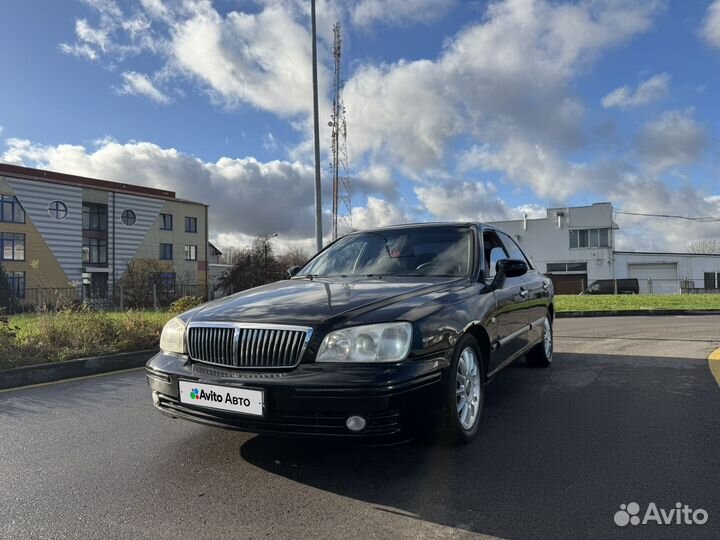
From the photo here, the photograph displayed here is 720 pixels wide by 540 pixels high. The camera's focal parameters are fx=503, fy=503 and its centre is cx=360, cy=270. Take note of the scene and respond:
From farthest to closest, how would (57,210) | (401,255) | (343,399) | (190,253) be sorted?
(190,253) < (57,210) < (401,255) < (343,399)

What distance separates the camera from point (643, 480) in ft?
9.26

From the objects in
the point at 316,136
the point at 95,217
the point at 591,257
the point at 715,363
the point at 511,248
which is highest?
the point at 95,217

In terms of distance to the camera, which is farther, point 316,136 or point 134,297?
point 134,297

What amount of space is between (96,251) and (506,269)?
1898 inches

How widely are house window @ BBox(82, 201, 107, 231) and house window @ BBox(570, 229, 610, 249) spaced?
138ft

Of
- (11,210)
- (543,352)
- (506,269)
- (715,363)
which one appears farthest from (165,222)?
(506,269)

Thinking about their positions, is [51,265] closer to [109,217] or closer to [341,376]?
[109,217]

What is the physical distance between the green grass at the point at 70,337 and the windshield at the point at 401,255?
13.6ft

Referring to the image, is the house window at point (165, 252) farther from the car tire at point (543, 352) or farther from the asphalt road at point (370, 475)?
the car tire at point (543, 352)

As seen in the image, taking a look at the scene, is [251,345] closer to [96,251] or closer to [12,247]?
[12,247]

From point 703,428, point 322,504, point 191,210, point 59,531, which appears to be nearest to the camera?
point 59,531

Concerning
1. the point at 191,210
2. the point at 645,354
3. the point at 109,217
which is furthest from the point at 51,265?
the point at 645,354

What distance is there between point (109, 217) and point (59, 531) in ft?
156

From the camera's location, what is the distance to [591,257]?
43.5 metres
